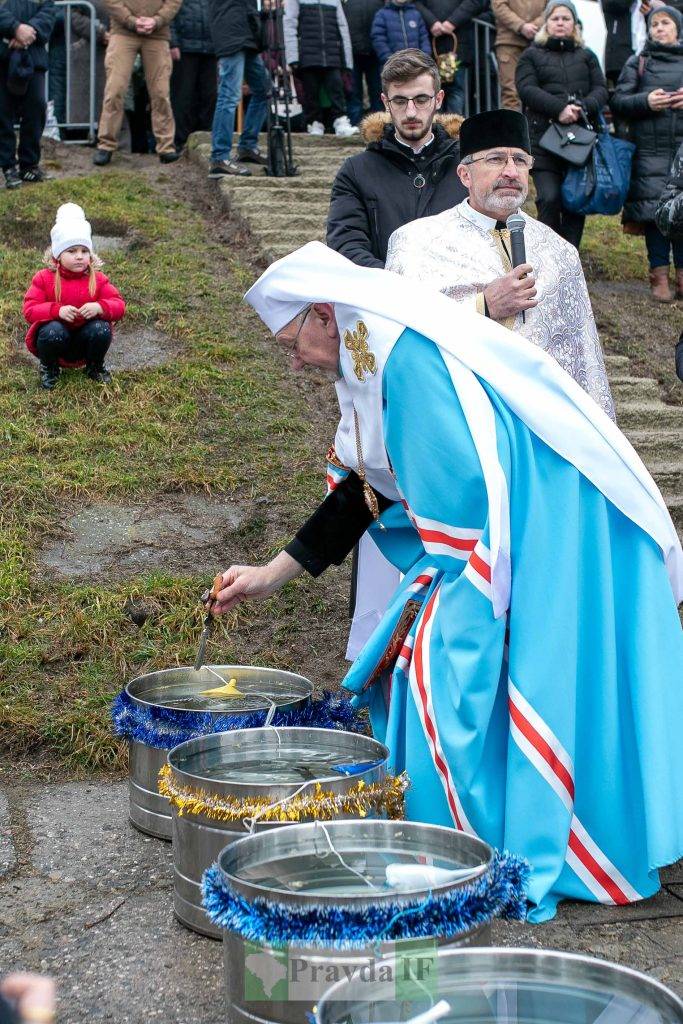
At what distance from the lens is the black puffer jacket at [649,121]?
9711 millimetres

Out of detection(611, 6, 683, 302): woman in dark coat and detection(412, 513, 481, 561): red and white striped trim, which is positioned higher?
detection(611, 6, 683, 302): woman in dark coat

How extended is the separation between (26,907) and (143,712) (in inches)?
25.4

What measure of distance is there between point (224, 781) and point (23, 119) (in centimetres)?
921

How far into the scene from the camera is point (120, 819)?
14.3 feet

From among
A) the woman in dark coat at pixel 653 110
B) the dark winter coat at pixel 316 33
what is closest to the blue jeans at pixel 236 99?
the dark winter coat at pixel 316 33

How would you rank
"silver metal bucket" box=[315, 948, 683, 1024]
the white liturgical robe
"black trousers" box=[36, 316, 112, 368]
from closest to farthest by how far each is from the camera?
"silver metal bucket" box=[315, 948, 683, 1024], the white liturgical robe, "black trousers" box=[36, 316, 112, 368]

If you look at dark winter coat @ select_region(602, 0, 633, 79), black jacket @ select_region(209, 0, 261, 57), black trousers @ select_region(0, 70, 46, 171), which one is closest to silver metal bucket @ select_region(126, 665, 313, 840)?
black trousers @ select_region(0, 70, 46, 171)

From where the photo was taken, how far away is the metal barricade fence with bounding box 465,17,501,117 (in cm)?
1317

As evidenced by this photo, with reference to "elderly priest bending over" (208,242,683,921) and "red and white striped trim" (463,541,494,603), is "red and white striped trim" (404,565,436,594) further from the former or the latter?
"red and white striped trim" (463,541,494,603)

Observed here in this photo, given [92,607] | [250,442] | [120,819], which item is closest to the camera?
[120,819]

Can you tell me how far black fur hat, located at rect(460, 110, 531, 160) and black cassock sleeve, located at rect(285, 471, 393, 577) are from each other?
143 cm

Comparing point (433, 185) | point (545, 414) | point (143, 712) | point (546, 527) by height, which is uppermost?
point (433, 185)

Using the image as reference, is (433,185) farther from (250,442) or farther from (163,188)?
(163,188)

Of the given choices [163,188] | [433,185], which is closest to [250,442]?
[433,185]
